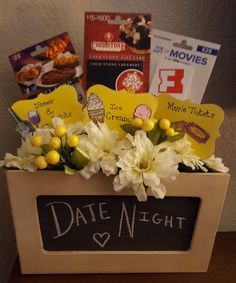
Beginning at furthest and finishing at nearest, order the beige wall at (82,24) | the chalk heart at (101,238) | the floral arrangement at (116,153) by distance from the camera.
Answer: the beige wall at (82,24), the chalk heart at (101,238), the floral arrangement at (116,153)

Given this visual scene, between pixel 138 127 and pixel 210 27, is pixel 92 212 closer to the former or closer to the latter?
pixel 138 127

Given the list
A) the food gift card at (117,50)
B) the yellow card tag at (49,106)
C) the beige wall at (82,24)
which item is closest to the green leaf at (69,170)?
the yellow card tag at (49,106)

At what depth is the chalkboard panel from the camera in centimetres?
60

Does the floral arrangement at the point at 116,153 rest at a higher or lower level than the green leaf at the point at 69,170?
higher

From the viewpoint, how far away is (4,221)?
34.6 inches

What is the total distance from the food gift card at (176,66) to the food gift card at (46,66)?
17cm

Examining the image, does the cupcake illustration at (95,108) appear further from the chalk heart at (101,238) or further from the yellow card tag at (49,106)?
the chalk heart at (101,238)

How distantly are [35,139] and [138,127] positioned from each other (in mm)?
171

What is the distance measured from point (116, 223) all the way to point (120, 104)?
224 millimetres

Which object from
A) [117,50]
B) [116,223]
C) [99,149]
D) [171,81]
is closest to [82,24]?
[117,50]

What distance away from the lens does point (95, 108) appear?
1.93 feet

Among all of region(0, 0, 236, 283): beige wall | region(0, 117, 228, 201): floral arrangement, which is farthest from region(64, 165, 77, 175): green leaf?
region(0, 0, 236, 283): beige wall

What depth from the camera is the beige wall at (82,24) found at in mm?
738

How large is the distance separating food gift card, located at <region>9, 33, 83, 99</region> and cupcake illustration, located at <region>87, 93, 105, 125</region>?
11 centimetres
